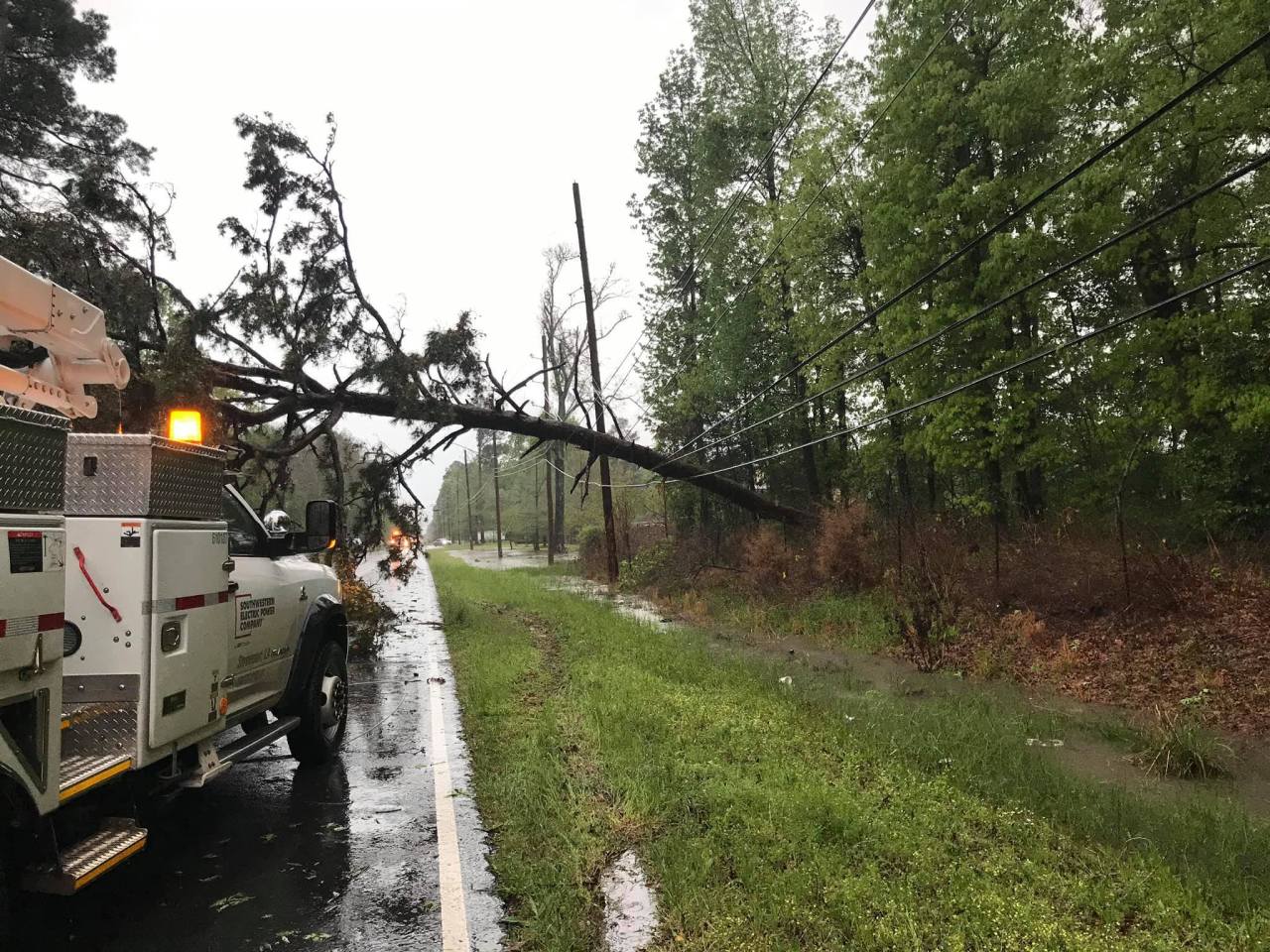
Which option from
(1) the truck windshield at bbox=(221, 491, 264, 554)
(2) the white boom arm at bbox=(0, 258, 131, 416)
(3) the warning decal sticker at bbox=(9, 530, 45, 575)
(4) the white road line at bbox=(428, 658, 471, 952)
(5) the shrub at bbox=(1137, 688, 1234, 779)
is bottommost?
(5) the shrub at bbox=(1137, 688, 1234, 779)

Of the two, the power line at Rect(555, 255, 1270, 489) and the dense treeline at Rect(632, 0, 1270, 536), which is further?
the dense treeline at Rect(632, 0, 1270, 536)

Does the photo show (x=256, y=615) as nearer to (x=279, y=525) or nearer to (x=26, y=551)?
(x=279, y=525)

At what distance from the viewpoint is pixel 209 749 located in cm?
458

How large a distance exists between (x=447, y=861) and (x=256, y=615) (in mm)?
2094

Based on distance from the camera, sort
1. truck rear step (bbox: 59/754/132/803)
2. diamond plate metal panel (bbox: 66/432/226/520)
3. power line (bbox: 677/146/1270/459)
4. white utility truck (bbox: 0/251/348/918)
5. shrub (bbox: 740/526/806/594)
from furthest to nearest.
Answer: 1. shrub (bbox: 740/526/806/594)
2. power line (bbox: 677/146/1270/459)
3. diamond plate metal panel (bbox: 66/432/226/520)
4. truck rear step (bbox: 59/754/132/803)
5. white utility truck (bbox: 0/251/348/918)

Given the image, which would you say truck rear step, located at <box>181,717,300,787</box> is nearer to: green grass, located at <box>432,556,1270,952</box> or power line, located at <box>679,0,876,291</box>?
green grass, located at <box>432,556,1270,952</box>

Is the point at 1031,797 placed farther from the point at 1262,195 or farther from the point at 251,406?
the point at 251,406

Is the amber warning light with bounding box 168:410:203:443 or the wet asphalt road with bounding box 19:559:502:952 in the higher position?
the amber warning light with bounding box 168:410:203:443

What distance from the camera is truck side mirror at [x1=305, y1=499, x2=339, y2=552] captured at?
5844mm

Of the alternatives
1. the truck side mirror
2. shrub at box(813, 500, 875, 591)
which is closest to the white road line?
the truck side mirror

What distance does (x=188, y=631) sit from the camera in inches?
166

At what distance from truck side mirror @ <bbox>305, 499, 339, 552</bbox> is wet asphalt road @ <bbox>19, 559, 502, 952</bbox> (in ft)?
5.98

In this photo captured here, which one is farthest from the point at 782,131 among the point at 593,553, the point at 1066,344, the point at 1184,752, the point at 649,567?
the point at 593,553

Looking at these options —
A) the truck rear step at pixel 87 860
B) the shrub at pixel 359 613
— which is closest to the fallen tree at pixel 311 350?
the shrub at pixel 359 613
